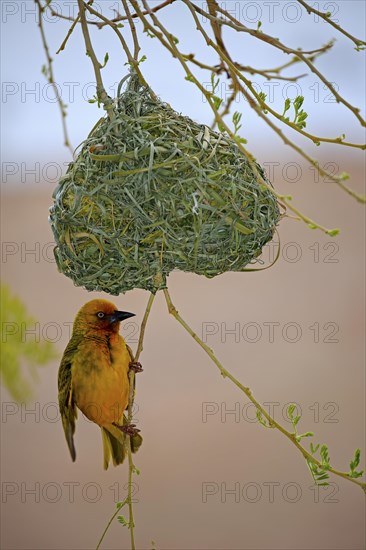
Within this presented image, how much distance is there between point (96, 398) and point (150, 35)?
0.61 m

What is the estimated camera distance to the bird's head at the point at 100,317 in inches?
53.4

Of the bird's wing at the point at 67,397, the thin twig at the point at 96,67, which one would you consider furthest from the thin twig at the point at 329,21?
the bird's wing at the point at 67,397

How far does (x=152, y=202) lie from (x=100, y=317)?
0.71 ft

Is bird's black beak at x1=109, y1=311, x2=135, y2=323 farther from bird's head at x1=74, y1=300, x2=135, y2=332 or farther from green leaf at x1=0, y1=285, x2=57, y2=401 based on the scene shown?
green leaf at x1=0, y1=285, x2=57, y2=401

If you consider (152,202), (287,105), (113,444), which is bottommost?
(113,444)

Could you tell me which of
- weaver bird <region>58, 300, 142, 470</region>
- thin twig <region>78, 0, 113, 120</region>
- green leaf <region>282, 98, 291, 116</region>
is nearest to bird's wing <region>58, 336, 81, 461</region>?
weaver bird <region>58, 300, 142, 470</region>

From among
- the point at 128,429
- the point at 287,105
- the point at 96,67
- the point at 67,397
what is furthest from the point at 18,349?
the point at 287,105

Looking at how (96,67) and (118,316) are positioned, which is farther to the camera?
(118,316)

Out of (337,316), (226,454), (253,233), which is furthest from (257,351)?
(253,233)

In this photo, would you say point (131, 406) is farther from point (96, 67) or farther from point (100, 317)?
point (96, 67)

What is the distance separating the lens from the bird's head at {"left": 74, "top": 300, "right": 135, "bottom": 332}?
1.36 metres

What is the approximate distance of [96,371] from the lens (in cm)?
135

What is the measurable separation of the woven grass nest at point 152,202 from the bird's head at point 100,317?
0.05 metres

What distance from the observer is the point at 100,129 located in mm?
1402
